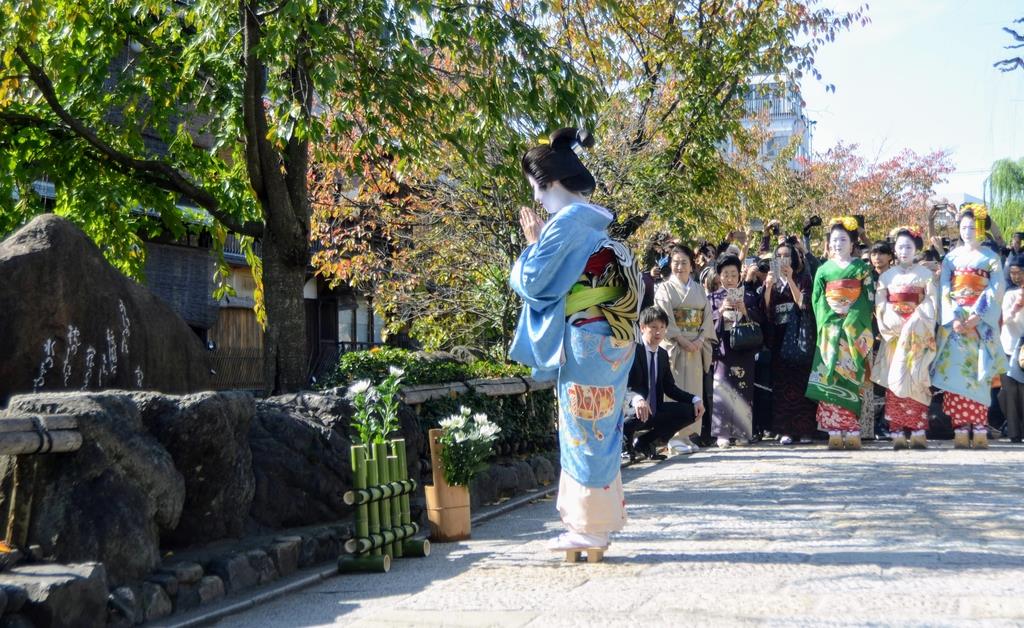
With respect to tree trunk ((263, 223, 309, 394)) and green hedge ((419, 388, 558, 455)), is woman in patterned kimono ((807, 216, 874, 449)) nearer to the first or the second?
green hedge ((419, 388, 558, 455))

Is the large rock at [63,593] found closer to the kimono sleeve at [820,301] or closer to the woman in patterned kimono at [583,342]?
the woman in patterned kimono at [583,342]

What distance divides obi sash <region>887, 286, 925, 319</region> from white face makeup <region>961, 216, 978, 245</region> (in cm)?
70

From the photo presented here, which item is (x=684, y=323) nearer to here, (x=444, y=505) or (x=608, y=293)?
(x=444, y=505)

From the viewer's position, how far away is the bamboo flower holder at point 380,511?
19.2 ft

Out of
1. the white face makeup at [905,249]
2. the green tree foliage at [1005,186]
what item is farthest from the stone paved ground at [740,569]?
the green tree foliage at [1005,186]

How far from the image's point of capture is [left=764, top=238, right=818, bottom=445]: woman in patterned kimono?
12.7m

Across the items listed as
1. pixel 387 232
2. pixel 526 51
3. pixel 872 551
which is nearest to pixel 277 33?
pixel 526 51

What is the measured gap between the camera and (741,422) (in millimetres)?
12672

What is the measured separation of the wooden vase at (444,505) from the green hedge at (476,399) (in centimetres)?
132

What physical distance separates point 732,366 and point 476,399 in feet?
15.8

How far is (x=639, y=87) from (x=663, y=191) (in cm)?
139

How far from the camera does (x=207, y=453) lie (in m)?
5.54

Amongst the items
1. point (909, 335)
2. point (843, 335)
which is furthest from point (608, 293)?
point (909, 335)

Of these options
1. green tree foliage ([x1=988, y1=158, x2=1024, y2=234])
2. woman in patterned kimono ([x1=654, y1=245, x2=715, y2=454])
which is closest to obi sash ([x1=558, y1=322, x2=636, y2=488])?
woman in patterned kimono ([x1=654, y1=245, x2=715, y2=454])
